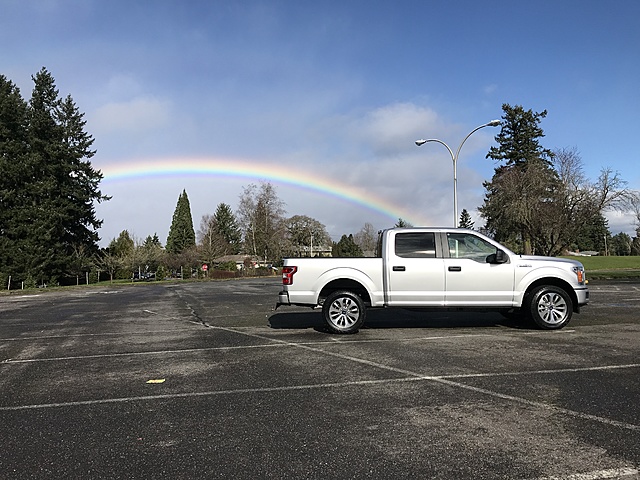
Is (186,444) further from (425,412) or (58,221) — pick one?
(58,221)

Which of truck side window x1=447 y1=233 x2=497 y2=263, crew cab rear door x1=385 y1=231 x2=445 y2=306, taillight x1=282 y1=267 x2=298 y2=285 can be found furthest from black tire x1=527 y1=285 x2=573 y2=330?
taillight x1=282 y1=267 x2=298 y2=285

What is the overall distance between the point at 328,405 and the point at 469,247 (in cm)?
546

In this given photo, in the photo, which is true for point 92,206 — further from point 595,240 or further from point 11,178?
point 595,240

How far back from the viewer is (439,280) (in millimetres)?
9008

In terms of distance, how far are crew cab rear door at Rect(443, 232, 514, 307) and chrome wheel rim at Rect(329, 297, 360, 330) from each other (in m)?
1.84

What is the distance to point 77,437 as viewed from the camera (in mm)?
4027

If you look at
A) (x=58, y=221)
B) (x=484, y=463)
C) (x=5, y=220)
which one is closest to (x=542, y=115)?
(x=58, y=221)

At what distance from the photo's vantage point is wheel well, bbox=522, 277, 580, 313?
9.21 m

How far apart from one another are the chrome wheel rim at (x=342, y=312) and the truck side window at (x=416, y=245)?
4.54 ft

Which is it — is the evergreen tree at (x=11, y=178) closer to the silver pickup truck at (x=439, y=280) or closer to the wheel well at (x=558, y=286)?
the silver pickup truck at (x=439, y=280)

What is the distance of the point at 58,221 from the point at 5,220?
442 centimetres

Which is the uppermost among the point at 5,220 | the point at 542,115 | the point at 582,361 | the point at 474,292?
the point at 542,115

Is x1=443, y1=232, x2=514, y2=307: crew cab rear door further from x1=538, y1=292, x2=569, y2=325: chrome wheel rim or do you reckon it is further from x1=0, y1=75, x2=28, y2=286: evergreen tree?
x1=0, y1=75, x2=28, y2=286: evergreen tree

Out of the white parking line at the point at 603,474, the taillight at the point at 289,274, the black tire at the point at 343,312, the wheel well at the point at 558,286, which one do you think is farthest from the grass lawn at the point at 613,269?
the white parking line at the point at 603,474
